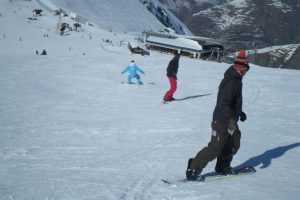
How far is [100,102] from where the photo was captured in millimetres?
14094

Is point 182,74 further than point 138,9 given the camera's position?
No

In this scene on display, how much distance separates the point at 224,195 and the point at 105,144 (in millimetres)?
3474

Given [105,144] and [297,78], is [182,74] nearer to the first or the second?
[297,78]

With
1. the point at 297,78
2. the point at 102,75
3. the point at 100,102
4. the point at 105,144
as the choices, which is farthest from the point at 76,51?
the point at 105,144

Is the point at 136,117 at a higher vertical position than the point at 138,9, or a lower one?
lower

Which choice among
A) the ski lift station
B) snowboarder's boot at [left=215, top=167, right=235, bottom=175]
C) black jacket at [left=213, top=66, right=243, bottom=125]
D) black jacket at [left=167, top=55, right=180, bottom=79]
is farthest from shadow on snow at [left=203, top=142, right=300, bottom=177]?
the ski lift station

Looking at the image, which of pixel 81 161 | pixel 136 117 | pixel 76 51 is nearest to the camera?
pixel 81 161

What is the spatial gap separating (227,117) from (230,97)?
11.0 inches

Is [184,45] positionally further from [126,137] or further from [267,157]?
[267,157]

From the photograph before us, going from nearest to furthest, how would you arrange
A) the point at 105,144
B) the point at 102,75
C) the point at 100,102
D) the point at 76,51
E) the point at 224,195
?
the point at 224,195, the point at 105,144, the point at 100,102, the point at 102,75, the point at 76,51

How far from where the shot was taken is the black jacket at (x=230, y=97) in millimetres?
5566

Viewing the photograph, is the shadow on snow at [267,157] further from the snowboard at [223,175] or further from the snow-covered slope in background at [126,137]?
the snowboard at [223,175]

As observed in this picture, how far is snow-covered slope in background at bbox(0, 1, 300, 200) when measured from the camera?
5.71 m

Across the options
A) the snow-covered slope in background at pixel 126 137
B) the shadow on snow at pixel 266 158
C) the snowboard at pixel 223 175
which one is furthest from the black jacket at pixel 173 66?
the snowboard at pixel 223 175
